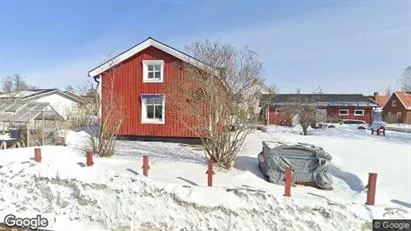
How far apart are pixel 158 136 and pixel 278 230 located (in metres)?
11.4

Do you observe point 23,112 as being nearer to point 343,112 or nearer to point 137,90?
point 137,90

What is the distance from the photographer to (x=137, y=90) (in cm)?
1711

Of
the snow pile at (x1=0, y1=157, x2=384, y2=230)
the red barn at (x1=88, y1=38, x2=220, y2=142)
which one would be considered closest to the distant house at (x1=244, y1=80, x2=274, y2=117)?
the snow pile at (x1=0, y1=157, x2=384, y2=230)

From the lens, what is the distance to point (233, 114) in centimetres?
980

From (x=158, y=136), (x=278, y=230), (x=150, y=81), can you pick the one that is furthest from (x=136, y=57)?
(x=278, y=230)

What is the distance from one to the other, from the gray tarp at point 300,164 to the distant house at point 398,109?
4633 cm

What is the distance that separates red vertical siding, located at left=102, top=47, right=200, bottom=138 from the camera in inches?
652

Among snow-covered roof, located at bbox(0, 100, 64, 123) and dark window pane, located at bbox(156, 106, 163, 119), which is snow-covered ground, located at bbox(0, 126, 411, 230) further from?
dark window pane, located at bbox(156, 106, 163, 119)

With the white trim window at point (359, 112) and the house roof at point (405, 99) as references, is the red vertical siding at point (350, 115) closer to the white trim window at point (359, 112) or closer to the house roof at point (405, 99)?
the white trim window at point (359, 112)

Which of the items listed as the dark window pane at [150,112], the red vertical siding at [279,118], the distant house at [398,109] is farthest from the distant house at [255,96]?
the distant house at [398,109]

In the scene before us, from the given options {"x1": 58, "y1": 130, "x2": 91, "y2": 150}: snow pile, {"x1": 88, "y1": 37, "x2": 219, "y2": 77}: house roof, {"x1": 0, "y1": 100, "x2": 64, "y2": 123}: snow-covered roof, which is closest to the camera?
{"x1": 58, "y1": 130, "x2": 91, "y2": 150}: snow pile

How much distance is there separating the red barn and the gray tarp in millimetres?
7921

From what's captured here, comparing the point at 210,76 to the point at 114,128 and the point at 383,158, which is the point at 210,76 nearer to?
the point at 114,128

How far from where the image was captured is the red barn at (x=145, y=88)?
1653cm
